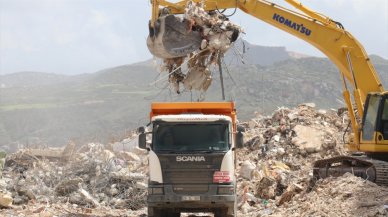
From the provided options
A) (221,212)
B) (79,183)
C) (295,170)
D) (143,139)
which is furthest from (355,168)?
(79,183)

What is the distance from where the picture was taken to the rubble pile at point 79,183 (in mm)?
15727

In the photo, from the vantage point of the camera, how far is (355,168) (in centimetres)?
1353

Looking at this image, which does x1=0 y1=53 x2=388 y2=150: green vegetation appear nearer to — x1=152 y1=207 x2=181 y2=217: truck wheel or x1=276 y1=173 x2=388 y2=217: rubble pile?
x1=276 y1=173 x2=388 y2=217: rubble pile

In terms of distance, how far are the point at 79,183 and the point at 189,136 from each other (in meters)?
5.71

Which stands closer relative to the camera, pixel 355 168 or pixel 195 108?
pixel 195 108

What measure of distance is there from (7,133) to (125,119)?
1290cm

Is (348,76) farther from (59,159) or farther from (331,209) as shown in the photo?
(59,159)

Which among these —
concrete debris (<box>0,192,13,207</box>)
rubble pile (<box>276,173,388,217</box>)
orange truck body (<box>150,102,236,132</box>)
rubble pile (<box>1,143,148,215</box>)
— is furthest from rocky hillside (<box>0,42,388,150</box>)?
orange truck body (<box>150,102,236,132</box>)

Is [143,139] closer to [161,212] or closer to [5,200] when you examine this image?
[161,212]

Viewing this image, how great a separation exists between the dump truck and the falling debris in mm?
1629

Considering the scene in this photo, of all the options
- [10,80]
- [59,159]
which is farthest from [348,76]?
[10,80]

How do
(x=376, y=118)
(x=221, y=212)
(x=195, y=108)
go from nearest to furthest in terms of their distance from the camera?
(x=221, y=212) → (x=376, y=118) → (x=195, y=108)

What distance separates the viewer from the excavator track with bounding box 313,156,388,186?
12.7 meters

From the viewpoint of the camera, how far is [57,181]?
16.8 metres
